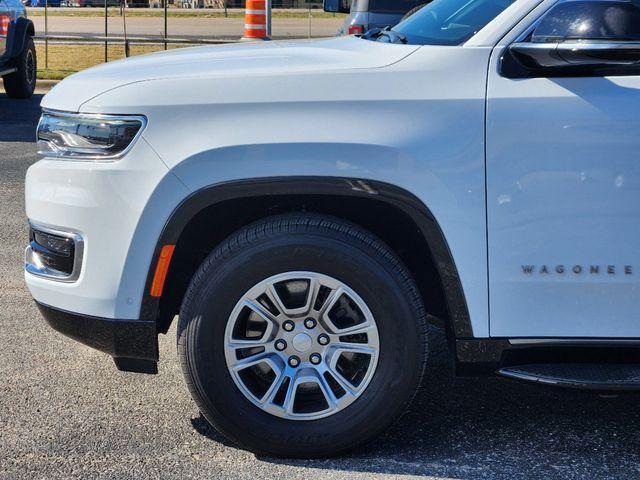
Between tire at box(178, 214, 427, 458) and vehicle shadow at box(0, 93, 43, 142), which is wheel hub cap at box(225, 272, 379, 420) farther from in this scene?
vehicle shadow at box(0, 93, 43, 142)

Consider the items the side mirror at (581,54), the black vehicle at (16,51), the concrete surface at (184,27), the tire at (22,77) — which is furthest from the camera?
the concrete surface at (184,27)

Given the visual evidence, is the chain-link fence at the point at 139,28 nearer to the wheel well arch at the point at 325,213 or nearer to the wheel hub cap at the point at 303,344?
Answer: the wheel well arch at the point at 325,213

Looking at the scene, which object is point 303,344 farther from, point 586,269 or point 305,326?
point 586,269

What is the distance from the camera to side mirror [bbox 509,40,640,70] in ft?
10.4

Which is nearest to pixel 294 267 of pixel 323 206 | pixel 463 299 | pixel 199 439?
pixel 323 206

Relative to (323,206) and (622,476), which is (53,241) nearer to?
(323,206)

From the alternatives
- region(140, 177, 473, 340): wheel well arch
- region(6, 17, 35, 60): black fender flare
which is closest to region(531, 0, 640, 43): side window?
region(140, 177, 473, 340): wheel well arch

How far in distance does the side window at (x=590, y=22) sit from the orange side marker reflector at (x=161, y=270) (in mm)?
1468

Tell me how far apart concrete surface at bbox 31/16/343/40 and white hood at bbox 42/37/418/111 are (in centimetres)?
2026

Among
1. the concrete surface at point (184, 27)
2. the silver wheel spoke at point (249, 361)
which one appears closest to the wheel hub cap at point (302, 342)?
the silver wheel spoke at point (249, 361)

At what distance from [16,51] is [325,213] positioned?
34.1ft

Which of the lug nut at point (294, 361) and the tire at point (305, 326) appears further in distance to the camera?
the lug nut at point (294, 361)

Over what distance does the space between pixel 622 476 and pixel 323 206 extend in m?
1.42

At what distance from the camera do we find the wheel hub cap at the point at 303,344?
333 cm
